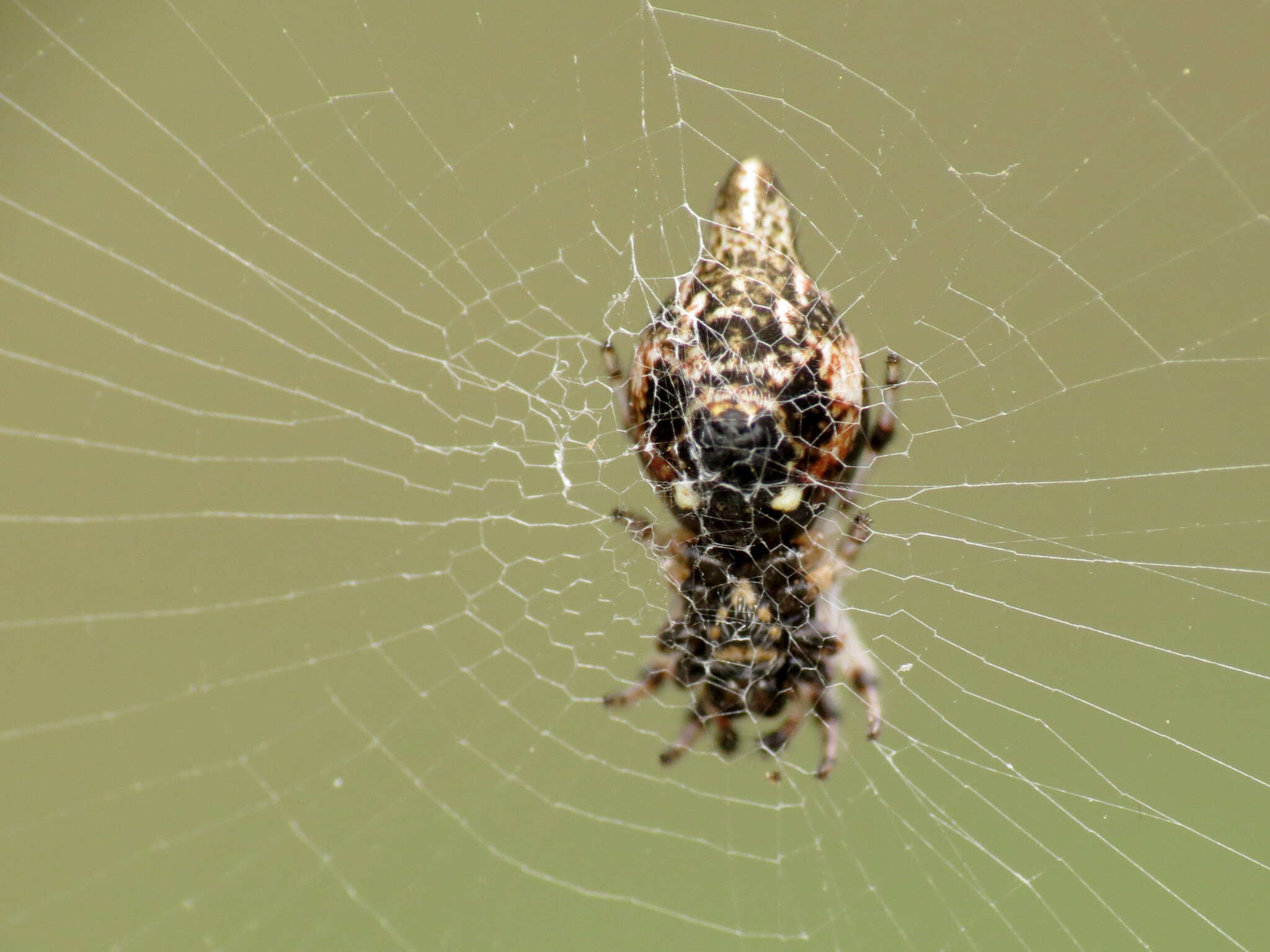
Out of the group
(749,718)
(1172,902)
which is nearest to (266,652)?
(749,718)

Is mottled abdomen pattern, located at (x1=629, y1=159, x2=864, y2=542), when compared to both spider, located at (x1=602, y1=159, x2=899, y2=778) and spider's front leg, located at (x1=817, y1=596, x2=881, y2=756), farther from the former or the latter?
spider's front leg, located at (x1=817, y1=596, x2=881, y2=756)

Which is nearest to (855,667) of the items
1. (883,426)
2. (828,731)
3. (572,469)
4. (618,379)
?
(828,731)

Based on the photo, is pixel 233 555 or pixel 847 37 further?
pixel 233 555

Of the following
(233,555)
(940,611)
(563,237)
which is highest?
(563,237)

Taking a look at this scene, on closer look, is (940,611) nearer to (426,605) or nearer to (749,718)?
(749,718)

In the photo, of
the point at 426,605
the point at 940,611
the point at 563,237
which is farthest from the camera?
the point at 426,605

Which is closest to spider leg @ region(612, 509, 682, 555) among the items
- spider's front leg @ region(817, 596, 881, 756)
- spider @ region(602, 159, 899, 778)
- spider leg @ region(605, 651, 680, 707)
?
spider @ region(602, 159, 899, 778)

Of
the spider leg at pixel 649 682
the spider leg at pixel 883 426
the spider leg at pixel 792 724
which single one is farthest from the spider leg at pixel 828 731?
the spider leg at pixel 883 426
